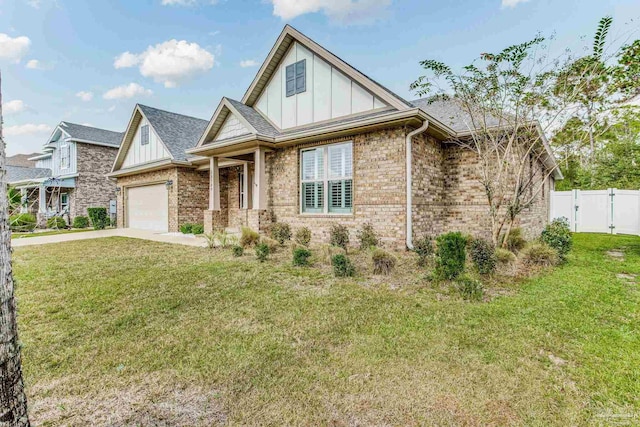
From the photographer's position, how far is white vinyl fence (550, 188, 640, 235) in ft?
46.8

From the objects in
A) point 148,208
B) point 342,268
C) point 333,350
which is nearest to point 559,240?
point 342,268

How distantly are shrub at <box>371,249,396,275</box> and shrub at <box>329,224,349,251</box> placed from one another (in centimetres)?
236

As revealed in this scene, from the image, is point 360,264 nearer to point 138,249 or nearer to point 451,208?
point 451,208

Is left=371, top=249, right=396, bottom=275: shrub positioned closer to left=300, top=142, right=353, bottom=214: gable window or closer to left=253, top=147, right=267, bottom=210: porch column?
left=300, top=142, right=353, bottom=214: gable window

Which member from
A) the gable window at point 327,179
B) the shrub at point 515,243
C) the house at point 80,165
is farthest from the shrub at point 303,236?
the house at point 80,165

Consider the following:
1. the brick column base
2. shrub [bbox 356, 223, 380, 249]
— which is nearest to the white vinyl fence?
shrub [bbox 356, 223, 380, 249]

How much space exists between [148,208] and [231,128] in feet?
27.9

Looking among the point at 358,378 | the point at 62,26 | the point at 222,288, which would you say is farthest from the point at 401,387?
the point at 62,26

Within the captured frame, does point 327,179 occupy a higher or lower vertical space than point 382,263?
higher

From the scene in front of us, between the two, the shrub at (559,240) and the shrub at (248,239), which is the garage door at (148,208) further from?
the shrub at (559,240)

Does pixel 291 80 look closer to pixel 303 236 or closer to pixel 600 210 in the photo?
pixel 303 236

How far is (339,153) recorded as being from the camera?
9953mm

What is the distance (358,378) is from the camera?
2.82m

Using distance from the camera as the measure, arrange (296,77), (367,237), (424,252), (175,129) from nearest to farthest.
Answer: (424,252), (367,237), (296,77), (175,129)
